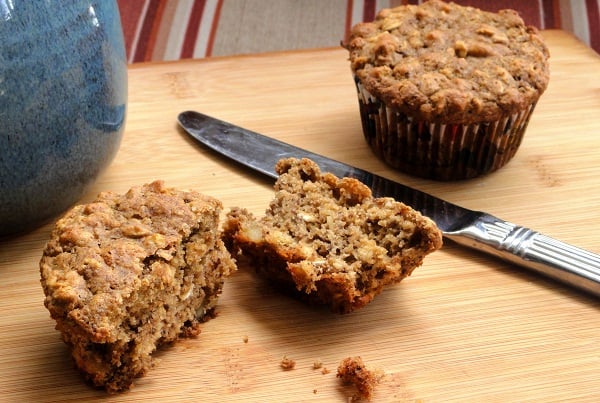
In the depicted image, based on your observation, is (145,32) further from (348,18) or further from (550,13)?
(550,13)

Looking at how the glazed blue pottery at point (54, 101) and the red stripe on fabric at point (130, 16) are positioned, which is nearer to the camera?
the glazed blue pottery at point (54, 101)

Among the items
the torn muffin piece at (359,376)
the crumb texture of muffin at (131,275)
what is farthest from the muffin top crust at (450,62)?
the torn muffin piece at (359,376)

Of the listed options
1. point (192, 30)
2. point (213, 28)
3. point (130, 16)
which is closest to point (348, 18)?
point (213, 28)

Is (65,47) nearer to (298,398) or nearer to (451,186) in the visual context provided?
(298,398)

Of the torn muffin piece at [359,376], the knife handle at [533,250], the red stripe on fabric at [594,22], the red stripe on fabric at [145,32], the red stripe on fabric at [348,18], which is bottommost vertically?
the red stripe on fabric at [145,32]

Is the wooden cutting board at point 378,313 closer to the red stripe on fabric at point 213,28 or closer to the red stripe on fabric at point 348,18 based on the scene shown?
the red stripe on fabric at point 213,28

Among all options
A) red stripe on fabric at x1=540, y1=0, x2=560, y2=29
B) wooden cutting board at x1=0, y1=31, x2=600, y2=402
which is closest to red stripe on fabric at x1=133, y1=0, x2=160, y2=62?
wooden cutting board at x1=0, y1=31, x2=600, y2=402
